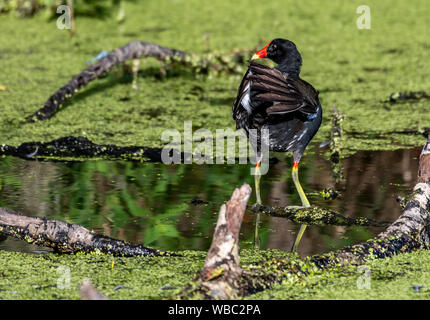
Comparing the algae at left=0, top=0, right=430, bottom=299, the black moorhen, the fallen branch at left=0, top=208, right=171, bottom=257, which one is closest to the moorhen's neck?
→ the black moorhen

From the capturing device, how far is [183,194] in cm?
352

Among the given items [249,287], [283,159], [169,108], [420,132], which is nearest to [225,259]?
[249,287]

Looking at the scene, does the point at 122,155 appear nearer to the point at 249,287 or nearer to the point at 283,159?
the point at 283,159

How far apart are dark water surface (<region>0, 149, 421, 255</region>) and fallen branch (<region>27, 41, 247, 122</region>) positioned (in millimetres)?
700

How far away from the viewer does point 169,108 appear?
4.90m

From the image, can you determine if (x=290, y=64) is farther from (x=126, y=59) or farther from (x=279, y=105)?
(x=126, y=59)

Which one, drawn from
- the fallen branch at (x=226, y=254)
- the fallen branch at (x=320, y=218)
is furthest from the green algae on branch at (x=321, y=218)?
the fallen branch at (x=226, y=254)

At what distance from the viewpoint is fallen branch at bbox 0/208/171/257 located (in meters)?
2.61

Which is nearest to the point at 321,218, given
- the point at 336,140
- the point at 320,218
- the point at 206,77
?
the point at 320,218

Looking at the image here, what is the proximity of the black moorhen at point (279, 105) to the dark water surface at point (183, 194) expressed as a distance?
16cm

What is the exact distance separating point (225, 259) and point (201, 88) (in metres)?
3.39

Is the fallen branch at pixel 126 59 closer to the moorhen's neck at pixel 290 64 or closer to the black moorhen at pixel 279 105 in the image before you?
the black moorhen at pixel 279 105

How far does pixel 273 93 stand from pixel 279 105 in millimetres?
62

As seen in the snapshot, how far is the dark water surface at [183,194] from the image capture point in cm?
299
